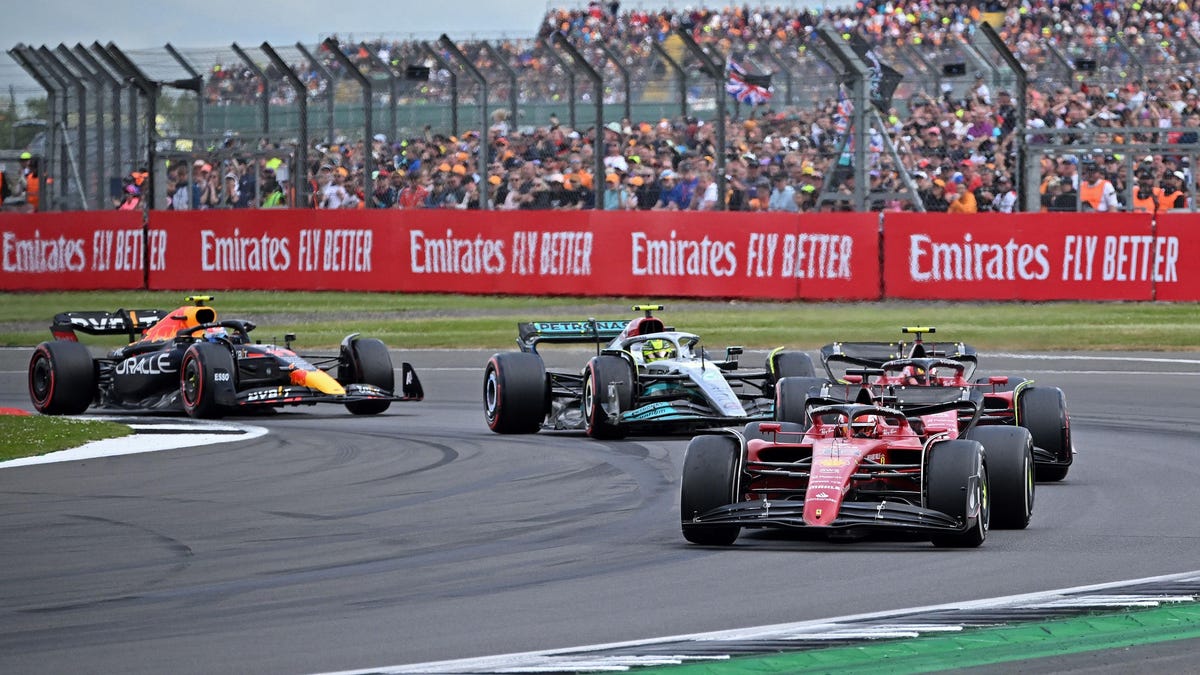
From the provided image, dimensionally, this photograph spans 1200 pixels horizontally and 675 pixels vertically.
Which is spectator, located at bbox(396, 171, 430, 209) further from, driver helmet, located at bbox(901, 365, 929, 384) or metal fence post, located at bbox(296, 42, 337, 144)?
driver helmet, located at bbox(901, 365, 929, 384)

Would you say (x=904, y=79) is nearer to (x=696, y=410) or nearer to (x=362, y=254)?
(x=362, y=254)

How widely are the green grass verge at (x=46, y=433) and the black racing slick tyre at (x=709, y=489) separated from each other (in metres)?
6.12

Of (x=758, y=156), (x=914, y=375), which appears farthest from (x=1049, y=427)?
(x=758, y=156)

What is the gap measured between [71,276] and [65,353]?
15.8m

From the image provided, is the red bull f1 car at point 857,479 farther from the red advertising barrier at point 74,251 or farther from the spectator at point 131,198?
the spectator at point 131,198

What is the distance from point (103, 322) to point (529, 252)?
39.0ft

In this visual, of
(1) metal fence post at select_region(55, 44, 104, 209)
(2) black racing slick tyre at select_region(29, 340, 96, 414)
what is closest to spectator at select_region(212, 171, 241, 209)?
(1) metal fence post at select_region(55, 44, 104, 209)

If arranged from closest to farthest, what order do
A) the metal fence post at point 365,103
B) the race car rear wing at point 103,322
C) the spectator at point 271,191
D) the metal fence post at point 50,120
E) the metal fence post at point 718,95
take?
the race car rear wing at point 103,322 → the metal fence post at point 718,95 → the metal fence post at point 365,103 → the spectator at point 271,191 → the metal fence post at point 50,120

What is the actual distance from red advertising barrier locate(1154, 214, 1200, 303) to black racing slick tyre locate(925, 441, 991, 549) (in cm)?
1691

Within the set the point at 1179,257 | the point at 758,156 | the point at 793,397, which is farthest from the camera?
the point at 758,156

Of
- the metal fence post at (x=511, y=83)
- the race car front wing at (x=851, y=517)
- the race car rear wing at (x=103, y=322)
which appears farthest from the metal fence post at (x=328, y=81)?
the race car front wing at (x=851, y=517)

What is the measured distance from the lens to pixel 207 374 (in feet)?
55.2

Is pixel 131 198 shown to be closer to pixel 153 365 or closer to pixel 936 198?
pixel 936 198

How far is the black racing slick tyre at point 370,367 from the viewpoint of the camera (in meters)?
17.5
